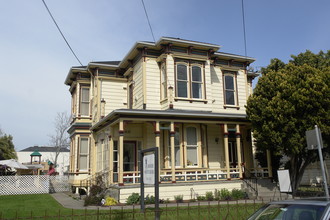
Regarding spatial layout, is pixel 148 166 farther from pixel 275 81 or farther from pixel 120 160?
pixel 275 81

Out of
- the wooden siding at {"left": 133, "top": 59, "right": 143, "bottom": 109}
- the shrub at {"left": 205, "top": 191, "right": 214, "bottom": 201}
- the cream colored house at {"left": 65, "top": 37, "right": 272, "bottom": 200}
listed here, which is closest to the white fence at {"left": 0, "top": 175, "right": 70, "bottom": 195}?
the cream colored house at {"left": 65, "top": 37, "right": 272, "bottom": 200}

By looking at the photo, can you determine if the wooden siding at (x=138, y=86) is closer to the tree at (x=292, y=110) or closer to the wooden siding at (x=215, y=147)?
the wooden siding at (x=215, y=147)

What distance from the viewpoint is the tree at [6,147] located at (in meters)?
49.0

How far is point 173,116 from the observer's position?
54.3 ft

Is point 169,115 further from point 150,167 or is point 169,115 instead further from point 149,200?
point 150,167

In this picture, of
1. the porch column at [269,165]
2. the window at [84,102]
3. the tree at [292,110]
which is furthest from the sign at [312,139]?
the window at [84,102]

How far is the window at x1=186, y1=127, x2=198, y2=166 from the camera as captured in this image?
1809cm

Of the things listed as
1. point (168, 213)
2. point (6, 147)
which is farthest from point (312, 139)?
point (6, 147)

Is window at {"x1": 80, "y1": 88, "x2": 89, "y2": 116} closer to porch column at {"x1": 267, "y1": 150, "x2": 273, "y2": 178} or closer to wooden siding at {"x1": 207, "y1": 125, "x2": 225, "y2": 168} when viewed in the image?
wooden siding at {"x1": 207, "y1": 125, "x2": 225, "y2": 168}

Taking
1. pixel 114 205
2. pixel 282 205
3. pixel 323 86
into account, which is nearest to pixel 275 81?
pixel 323 86

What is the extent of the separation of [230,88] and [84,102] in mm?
11055

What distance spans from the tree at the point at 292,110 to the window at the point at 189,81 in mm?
3713

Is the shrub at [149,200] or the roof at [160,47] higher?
the roof at [160,47]

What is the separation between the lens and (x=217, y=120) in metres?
17.6
